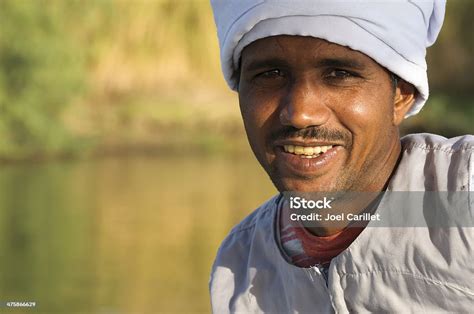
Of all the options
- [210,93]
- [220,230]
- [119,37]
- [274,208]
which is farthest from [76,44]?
[274,208]

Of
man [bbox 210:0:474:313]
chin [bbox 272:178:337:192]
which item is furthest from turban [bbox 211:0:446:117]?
chin [bbox 272:178:337:192]

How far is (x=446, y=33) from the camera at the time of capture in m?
15.3

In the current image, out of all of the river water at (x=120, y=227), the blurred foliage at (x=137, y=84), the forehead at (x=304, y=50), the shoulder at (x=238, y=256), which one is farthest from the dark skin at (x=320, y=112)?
the blurred foliage at (x=137, y=84)

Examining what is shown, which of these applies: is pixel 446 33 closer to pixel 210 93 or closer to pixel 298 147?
pixel 210 93

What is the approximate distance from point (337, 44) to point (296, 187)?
283 millimetres

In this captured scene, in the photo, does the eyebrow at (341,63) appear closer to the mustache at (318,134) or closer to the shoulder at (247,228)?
the mustache at (318,134)

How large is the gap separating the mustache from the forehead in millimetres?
126

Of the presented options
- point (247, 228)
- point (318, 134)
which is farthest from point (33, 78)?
point (318, 134)

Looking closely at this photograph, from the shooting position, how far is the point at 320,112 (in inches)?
76.7

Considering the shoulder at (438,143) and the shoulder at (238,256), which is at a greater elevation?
the shoulder at (438,143)

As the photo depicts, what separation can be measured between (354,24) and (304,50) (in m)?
0.10

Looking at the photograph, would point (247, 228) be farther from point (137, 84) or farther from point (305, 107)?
point (137, 84)

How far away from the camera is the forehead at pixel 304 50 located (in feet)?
6.42

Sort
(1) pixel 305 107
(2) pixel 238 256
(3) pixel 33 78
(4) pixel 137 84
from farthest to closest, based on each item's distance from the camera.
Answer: (4) pixel 137 84
(3) pixel 33 78
(2) pixel 238 256
(1) pixel 305 107
